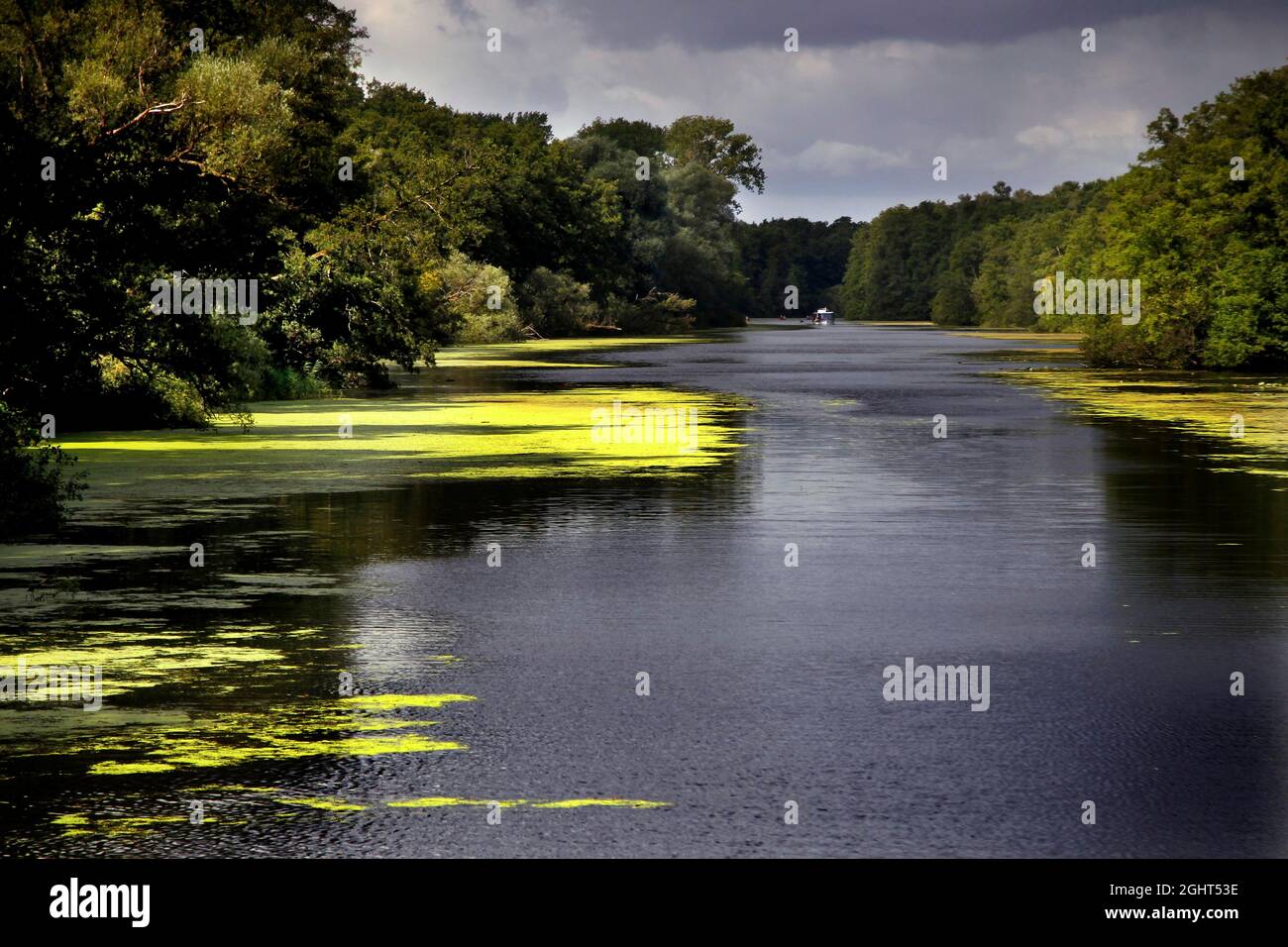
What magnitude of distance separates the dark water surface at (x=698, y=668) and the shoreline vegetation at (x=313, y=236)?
4.61 metres

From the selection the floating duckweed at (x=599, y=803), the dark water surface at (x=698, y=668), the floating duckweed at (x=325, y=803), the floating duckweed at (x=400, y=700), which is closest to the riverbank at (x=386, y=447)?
the dark water surface at (x=698, y=668)

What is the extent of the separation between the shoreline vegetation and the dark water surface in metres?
4.61

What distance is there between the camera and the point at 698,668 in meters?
10.2

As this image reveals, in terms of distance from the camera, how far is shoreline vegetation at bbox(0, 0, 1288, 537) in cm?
2127

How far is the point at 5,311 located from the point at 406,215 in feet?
111

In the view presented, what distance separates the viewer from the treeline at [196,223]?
1972 centimetres

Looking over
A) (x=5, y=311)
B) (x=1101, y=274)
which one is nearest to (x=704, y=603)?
(x=5, y=311)

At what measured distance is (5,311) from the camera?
18.7 metres

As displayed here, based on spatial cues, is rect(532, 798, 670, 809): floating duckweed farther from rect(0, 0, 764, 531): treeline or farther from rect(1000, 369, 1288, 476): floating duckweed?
rect(1000, 369, 1288, 476): floating duckweed

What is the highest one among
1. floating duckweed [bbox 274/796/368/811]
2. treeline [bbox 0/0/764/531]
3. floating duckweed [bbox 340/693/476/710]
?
treeline [bbox 0/0/764/531]

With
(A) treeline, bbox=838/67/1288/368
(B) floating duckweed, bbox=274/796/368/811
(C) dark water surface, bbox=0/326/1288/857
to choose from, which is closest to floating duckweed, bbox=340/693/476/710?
(C) dark water surface, bbox=0/326/1288/857
